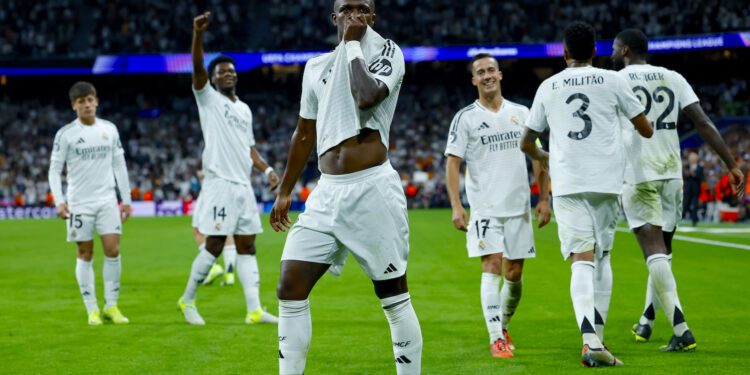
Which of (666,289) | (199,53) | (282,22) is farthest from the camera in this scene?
(282,22)

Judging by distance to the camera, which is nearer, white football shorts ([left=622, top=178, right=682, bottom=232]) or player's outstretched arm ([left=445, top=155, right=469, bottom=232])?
white football shorts ([left=622, top=178, right=682, bottom=232])

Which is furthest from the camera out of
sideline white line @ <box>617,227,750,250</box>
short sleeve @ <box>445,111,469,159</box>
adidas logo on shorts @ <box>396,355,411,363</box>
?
sideline white line @ <box>617,227,750,250</box>

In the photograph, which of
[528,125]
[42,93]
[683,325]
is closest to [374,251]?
[528,125]

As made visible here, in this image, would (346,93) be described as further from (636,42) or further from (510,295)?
(636,42)

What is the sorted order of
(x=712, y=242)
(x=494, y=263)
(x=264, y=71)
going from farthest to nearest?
1. (x=264, y=71)
2. (x=712, y=242)
3. (x=494, y=263)

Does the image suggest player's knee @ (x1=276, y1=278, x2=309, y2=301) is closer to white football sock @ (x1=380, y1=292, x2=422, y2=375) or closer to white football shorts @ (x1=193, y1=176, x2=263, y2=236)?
white football sock @ (x1=380, y1=292, x2=422, y2=375)

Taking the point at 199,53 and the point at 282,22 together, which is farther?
the point at 282,22

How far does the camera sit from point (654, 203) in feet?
19.2

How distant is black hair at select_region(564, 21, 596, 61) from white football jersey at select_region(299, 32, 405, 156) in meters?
1.93

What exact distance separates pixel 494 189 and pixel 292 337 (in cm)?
281

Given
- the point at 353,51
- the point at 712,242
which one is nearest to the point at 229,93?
the point at 353,51

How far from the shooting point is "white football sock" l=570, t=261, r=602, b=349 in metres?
5.12

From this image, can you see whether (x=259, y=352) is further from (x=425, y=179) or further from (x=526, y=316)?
(x=425, y=179)

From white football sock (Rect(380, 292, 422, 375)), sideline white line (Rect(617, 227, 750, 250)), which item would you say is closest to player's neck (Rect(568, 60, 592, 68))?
white football sock (Rect(380, 292, 422, 375))
